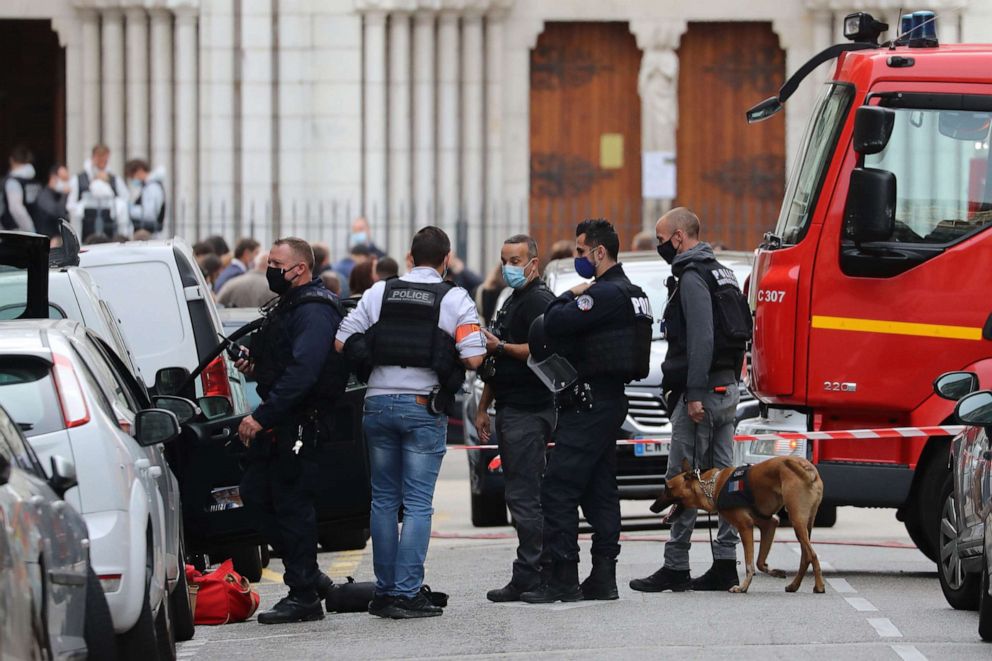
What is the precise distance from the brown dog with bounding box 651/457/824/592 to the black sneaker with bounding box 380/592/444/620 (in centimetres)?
156

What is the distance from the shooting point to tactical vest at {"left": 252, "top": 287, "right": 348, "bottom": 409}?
10961mm

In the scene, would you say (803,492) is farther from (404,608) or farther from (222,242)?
(222,242)

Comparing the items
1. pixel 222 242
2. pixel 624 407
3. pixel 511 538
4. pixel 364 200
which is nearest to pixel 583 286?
pixel 624 407

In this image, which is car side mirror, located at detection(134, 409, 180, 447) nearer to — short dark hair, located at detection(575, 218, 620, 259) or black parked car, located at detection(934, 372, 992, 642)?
short dark hair, located at detection(575, 218, 620, 259)

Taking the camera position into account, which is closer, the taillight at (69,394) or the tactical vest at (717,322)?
the taillight at (69,394)

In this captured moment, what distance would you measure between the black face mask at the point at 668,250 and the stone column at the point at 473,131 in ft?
45.5

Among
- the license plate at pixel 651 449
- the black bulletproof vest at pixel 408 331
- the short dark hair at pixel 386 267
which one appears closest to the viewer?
the black bulletproof vest at pixel 408 331

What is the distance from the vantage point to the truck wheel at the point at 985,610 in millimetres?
9531

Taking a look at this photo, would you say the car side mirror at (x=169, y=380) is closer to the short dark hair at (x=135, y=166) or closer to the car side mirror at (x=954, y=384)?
the car side mirror at (x=954, y=384)

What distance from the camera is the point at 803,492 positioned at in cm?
1164

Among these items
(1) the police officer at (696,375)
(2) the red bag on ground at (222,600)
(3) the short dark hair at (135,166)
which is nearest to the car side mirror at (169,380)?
(2) the red bag on ground at (222,600)

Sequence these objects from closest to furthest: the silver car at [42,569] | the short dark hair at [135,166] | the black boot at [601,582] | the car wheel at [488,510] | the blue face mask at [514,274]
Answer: the silver car at [42,569]
the black boot at [601,582]
the blue face mask at [514,274]
the car wheel at [488,510]
the short dark hair at [135,166]

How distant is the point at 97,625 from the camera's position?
303 inches

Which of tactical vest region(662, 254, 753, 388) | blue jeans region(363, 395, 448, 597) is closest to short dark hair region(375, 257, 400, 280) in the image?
tactical vest region(662, 254, 753, 388)
